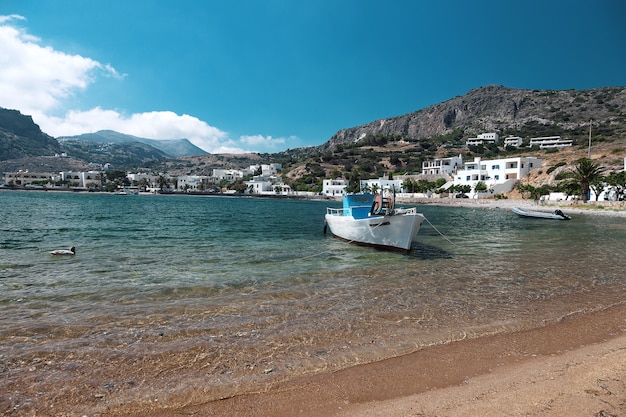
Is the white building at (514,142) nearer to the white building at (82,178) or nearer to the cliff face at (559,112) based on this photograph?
the cliff face at (559,112)

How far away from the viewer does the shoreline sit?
13.7 ft

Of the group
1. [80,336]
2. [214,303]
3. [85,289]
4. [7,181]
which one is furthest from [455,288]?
[7,181]

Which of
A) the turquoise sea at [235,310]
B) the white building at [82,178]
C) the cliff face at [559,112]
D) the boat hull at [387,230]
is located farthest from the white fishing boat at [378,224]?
the white building at [82,178]

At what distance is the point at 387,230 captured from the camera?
1831 cm

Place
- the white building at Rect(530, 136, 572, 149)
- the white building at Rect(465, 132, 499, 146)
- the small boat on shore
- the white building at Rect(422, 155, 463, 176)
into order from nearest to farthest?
the small boat on shore, the white building at Rect(422, 155, 463, 176), the white building at Rect(530, 136, 572, 149), the white building at Rect(465, 132, 499, 146)

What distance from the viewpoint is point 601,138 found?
108062mm

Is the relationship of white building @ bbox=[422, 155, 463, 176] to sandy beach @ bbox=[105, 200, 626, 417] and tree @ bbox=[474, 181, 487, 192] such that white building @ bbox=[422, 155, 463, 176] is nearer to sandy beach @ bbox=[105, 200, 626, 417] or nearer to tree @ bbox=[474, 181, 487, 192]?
tree @ bbox=[474, 181, 487, 192]

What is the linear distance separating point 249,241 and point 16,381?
54.6 feet

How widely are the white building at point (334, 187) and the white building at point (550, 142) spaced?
246ft

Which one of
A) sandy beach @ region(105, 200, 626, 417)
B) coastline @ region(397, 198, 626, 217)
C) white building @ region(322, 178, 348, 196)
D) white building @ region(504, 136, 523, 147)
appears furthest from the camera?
white building @ region(504, 136, 523, 147)

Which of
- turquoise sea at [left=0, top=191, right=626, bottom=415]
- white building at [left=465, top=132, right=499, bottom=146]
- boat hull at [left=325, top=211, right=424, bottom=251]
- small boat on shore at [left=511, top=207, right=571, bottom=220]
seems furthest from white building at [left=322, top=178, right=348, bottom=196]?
turquoise sea at [left=0, top=191, right=626, bottom=415]

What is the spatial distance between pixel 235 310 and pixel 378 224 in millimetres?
11807

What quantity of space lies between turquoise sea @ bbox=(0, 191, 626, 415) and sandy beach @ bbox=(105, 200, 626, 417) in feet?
1.21

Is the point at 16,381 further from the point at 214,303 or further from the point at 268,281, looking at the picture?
the point at 268,281
